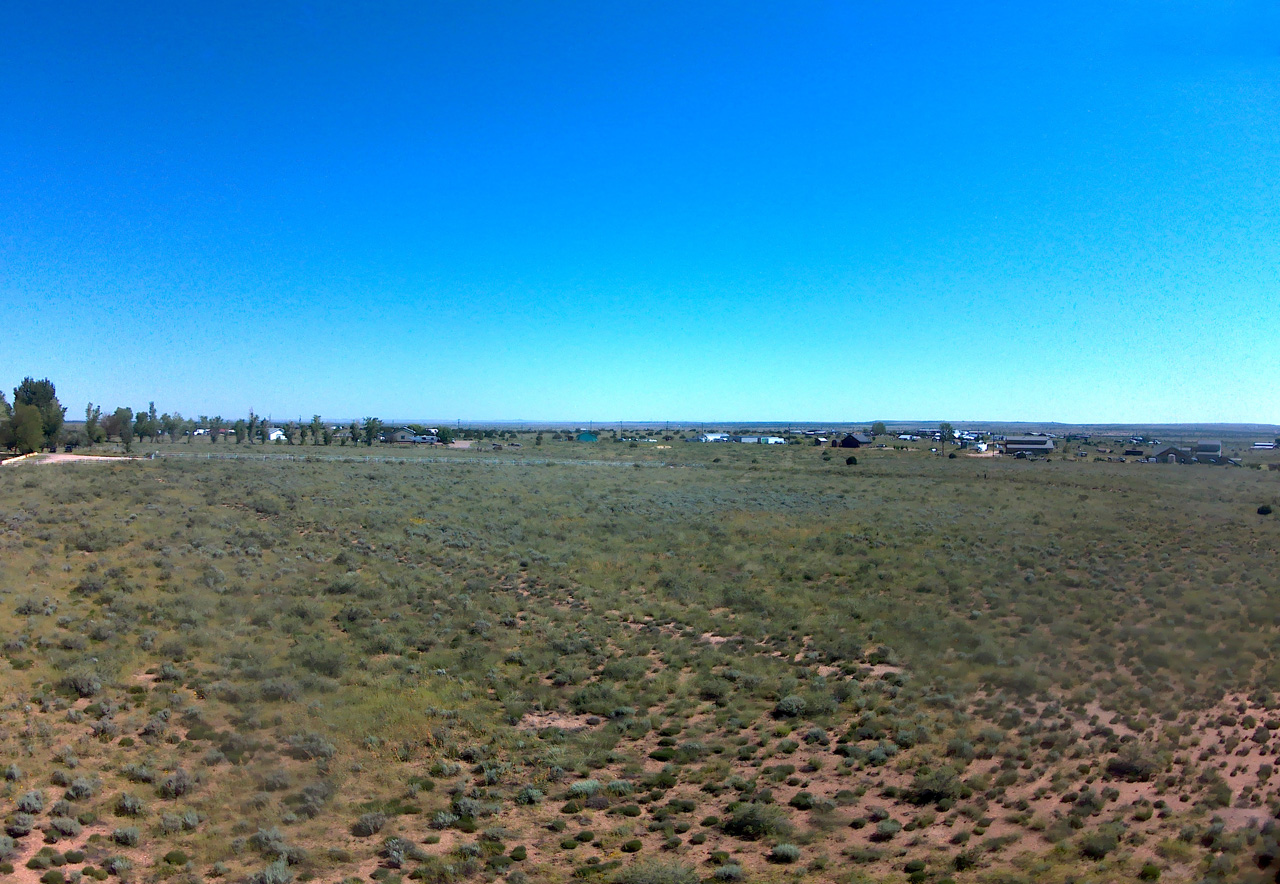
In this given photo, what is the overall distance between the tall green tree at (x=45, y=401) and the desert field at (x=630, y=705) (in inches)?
1675

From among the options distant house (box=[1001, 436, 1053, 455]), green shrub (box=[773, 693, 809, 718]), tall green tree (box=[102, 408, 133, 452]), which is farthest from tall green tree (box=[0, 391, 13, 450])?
distant house (box=[1001, 436, 1053, 455])

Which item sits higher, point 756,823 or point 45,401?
point 45,401

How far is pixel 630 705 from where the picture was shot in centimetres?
1256

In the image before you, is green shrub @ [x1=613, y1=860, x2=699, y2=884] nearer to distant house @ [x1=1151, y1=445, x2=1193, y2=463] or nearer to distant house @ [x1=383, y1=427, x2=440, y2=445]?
distant house @ [x1=1151, y1=445, x2=1193, y2=463]

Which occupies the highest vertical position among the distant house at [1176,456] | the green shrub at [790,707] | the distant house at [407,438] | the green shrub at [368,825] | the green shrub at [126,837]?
the distant house at [407,438]

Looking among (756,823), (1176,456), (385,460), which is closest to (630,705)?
(756,823)

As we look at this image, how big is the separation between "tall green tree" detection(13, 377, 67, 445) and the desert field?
42.6 meters

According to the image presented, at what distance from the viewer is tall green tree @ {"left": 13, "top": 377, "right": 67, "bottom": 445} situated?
2215 inches

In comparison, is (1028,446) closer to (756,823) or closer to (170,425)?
(756,823)

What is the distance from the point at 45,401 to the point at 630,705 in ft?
225

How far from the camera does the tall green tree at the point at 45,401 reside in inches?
2215

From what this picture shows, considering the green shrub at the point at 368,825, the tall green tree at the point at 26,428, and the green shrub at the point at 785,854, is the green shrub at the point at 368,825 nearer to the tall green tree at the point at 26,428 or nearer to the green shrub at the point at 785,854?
the green shrub at the point at 785,854

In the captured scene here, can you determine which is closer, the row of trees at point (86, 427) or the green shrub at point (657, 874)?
the green shrub at point (657, 874)

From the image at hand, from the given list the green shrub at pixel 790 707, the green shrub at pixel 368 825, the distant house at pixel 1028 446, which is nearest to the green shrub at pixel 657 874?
the green shrub at pixel 368 825
